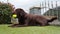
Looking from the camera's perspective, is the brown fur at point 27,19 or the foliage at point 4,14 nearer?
the brown fur at point 27,19

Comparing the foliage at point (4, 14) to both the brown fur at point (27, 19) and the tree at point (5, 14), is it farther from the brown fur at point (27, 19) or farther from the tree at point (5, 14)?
the brown fur at point (27, 19)

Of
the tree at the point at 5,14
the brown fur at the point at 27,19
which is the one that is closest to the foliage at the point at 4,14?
the tree at the point at 5,14

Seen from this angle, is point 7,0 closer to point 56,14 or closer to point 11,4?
point 11,4

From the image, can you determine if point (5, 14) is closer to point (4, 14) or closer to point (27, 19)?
point (4, 14)

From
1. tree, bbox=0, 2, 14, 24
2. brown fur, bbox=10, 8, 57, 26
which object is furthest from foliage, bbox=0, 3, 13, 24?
brown fur, bbox=10, 8, 57, 26

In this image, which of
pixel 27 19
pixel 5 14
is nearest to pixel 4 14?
pixel 5 14

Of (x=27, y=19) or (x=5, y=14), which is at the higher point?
(x=5, y=14)

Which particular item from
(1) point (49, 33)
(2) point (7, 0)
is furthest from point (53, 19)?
(2) point (7, 0)

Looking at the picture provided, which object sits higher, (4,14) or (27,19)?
(4,14)

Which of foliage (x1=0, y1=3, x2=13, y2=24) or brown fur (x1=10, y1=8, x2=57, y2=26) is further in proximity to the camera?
Answer: foliage (x1=0, y1=3, x2=13, y2=24)

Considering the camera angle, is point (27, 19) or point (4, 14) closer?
point (27, 19)

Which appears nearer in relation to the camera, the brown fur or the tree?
the brown fur

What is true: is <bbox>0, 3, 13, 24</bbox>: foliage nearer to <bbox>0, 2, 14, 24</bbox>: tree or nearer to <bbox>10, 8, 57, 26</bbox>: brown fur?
<bbox>0, 2, 14, 24</bbox>: tree

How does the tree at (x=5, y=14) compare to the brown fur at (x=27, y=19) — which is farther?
the tree at (x=5, y=14)
